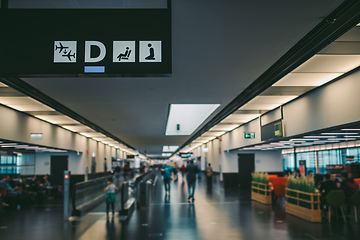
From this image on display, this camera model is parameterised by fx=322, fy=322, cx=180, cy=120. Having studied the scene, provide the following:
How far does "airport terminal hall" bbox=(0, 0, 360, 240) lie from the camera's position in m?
3.57

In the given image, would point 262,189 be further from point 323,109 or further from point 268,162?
point 268,162

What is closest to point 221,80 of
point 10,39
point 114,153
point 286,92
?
point 286,92

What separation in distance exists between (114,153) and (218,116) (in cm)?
2563

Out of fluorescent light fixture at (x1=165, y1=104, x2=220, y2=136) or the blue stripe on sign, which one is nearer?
the blue stripe on sign

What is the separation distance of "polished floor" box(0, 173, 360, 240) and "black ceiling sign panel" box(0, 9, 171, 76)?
544 centimetres

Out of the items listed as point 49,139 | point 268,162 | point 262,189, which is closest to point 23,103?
point 49,139

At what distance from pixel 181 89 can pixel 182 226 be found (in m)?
3.87

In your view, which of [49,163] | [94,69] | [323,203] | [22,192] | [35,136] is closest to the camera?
[94,69]

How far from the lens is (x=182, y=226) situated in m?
9.13

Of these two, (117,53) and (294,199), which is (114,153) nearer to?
(294,199)

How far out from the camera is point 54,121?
611 inches

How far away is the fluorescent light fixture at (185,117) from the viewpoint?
15.6 metres

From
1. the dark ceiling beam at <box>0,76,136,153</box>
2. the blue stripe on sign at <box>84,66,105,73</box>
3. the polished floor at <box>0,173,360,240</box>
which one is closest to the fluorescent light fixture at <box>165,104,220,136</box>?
the polished floor at <box>0,173,360,240</box>

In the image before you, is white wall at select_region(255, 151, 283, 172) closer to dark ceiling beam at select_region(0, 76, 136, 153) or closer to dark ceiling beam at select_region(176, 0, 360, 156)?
dark ceiling beam at select_region(0, 76, 136, 153)
